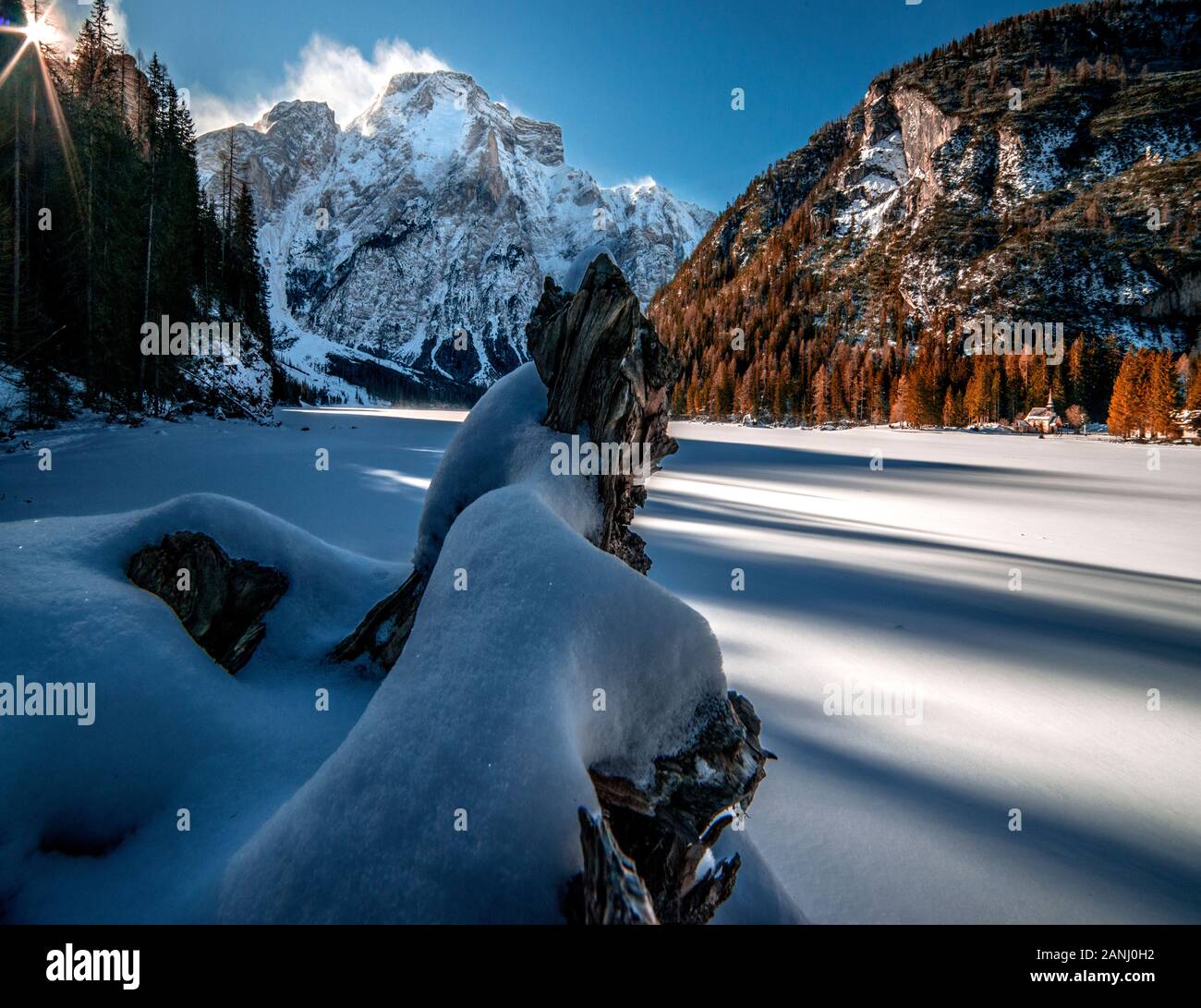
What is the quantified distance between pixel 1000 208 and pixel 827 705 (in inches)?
3946

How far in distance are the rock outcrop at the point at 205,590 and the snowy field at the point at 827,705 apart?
136 millimetres

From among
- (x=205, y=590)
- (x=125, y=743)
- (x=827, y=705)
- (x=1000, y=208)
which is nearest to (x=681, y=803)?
(x=125, y=743)

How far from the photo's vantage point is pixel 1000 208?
73875 millimetres

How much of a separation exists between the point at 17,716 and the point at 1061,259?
93.1m

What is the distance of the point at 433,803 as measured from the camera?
1.36 m

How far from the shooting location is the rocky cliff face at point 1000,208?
6322 cm

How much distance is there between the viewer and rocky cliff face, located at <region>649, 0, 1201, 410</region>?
63219 millimetres

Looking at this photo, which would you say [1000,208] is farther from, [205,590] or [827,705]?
[205,590]

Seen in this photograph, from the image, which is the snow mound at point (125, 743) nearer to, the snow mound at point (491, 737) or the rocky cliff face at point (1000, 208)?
the snow mound at point (491, 737)

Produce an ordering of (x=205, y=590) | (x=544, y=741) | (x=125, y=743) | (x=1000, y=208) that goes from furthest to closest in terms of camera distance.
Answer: (x=1000, y=208) → (x=205, y=590) → (x=125, y=743) → (x=544, y=741)

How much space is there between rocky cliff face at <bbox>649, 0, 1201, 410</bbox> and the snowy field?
65.7 meters

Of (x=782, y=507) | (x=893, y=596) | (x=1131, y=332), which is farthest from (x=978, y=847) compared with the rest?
(x=1131, y=332)
